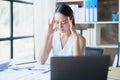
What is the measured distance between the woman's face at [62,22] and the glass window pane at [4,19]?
1143 millimetres

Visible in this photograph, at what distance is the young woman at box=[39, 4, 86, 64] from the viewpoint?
252 cm

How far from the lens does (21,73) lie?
2318 mm

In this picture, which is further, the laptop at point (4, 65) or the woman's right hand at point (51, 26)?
the woman's right hand at point (51, 26)

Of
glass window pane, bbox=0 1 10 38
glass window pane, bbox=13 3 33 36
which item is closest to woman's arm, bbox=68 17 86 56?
glass window pane, bbox=0 1 10 38

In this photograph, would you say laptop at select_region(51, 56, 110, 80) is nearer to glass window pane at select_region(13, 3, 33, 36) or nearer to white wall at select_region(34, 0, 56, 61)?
glass window pane at select_region(13, 3, 33, 36)

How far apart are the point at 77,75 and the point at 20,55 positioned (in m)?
2.43

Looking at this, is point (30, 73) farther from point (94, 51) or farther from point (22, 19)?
point (22, 19)

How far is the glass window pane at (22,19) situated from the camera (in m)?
3.69

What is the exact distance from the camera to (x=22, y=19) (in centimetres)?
388

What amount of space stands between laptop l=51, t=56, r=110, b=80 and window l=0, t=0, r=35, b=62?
1.73 m

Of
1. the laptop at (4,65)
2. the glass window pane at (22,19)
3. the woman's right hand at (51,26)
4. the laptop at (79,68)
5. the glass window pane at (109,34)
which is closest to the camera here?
the laptop at (79,68)

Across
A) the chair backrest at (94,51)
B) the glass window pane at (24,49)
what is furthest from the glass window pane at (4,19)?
the chair backrest at (94,51)

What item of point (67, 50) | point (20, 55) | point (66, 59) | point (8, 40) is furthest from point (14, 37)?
point (66, 59)

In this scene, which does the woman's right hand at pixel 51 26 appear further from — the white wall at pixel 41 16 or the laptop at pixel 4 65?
the white wall at pixel 41 16
